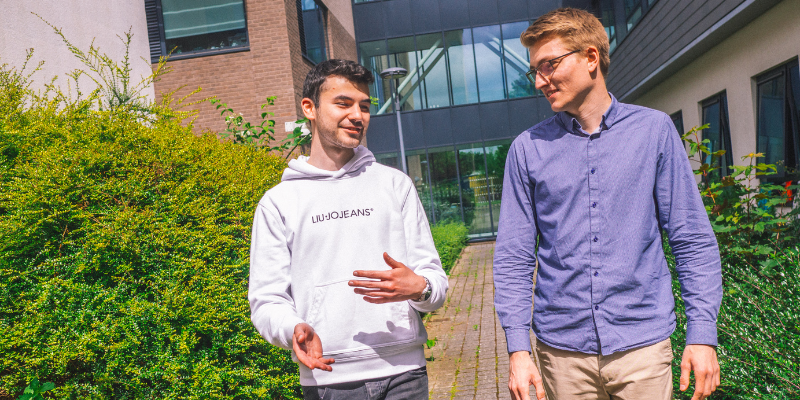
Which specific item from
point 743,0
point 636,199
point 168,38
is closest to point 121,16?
point 168,38

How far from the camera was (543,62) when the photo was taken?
6.89 ft

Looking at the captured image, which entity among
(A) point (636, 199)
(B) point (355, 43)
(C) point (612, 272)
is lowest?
(C) point (612, 272)

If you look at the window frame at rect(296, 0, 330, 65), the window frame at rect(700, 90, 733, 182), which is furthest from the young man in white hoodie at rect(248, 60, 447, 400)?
the window frame at rect(296, 0, 330, 65)

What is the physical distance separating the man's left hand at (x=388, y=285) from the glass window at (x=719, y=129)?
839 cm

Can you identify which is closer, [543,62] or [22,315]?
[543,62]

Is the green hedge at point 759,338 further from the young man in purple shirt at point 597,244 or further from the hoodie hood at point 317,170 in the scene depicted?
the hoodie hood at point 317,170

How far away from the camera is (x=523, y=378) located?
1.92 meters

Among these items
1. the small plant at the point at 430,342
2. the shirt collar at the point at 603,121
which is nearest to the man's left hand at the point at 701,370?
the shirt collar at the point at 603,121

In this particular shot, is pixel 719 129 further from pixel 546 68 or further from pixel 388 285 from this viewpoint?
pixel 388 285

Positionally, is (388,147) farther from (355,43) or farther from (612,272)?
(612,272)

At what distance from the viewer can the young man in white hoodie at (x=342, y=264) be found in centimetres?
205

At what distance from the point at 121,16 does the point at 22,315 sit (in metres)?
8.11

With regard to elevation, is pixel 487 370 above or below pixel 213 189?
below

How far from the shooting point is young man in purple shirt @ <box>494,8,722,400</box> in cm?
192
